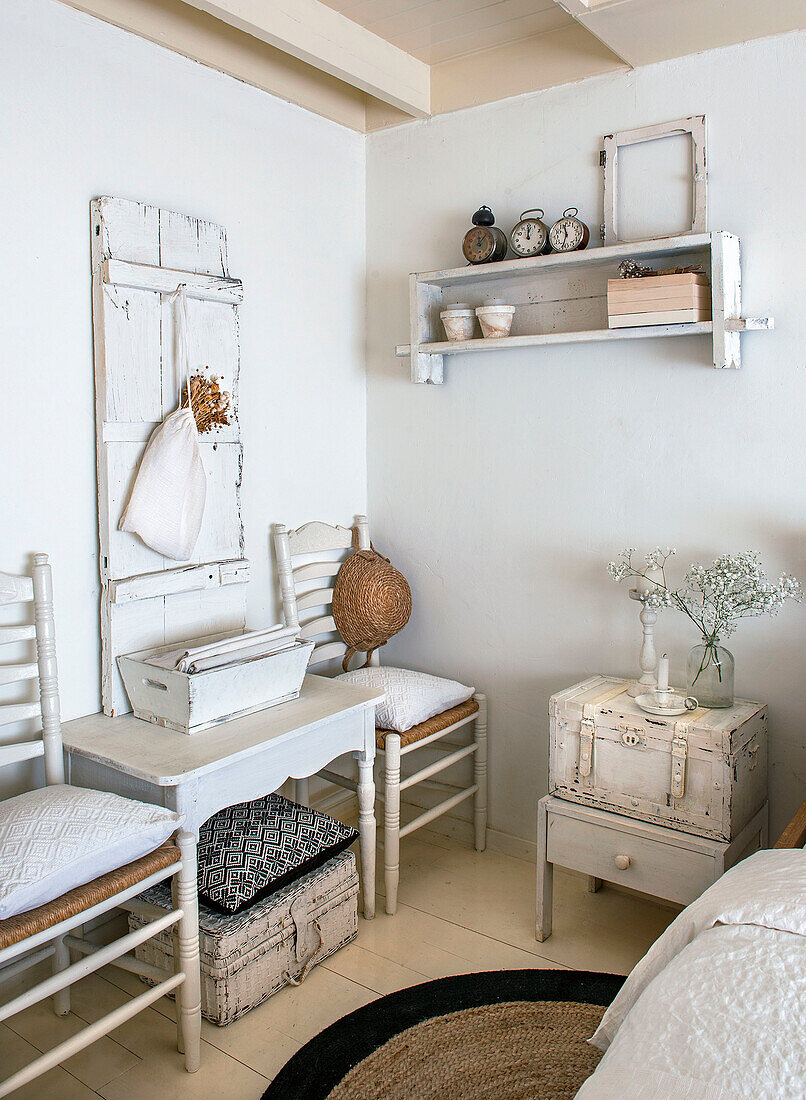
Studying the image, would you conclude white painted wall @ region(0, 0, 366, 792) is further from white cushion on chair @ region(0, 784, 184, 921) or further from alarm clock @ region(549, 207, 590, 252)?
alarm clock @ region(549, 207, 590, 252)

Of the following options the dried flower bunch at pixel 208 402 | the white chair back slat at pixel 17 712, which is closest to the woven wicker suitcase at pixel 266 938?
the white chair back slat at pixel 17 712

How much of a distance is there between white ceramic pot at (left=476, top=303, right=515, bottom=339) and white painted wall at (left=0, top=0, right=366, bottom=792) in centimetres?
59

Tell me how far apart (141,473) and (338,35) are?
1.34 metres

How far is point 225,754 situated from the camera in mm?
2027

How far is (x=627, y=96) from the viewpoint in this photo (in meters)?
2.52

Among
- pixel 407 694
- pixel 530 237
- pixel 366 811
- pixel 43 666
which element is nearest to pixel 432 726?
pixel 407 694

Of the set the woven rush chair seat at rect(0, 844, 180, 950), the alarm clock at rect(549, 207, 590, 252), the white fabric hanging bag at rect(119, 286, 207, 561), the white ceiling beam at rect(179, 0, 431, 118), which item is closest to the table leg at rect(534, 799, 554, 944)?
the woven rush chair seat at rect(0, 844, 180, 950)

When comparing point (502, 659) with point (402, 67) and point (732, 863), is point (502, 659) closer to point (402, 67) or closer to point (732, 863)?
point (732, 863)

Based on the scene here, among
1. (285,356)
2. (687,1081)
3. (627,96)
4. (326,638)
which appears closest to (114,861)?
(687,1081)

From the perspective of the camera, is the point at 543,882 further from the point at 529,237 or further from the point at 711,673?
the point at 529,237

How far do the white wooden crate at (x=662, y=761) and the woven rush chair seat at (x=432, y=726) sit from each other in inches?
16.7

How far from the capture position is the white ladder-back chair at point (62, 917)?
5.36ft

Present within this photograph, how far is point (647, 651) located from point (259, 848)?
1.13 meters

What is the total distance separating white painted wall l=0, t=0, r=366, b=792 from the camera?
83.0 inches
